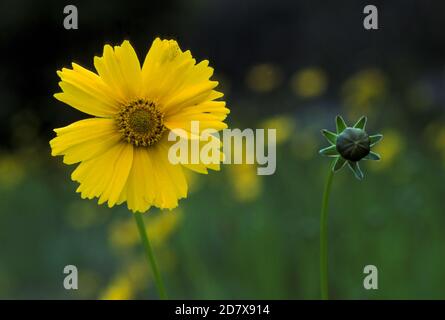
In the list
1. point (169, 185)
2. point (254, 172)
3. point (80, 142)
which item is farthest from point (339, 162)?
point (254, 172)

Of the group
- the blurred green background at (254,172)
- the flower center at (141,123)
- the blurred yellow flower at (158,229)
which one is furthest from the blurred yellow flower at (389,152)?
the flower center at (141,123)

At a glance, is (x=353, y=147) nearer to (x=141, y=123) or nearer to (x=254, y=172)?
(x=141, y=123)

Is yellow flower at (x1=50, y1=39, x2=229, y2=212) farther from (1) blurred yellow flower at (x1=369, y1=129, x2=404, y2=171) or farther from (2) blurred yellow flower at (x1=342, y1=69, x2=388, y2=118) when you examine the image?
(2) blurred yellow flower at (x1=342, y1=69, x2=388, y2=118)

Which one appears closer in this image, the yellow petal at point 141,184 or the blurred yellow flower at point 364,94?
the yellow petal at point 141,184

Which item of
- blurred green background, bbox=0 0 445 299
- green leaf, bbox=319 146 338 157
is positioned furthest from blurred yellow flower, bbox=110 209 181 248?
green leaf, bbox=319 146 338 157

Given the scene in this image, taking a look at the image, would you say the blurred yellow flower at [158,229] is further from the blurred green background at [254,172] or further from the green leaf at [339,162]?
the green leaf at [339,162]

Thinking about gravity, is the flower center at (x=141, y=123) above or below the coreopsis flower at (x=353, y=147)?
above

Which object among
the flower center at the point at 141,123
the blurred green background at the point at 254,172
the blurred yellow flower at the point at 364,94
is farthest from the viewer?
the blurred yellow flower at the point at 364,94
